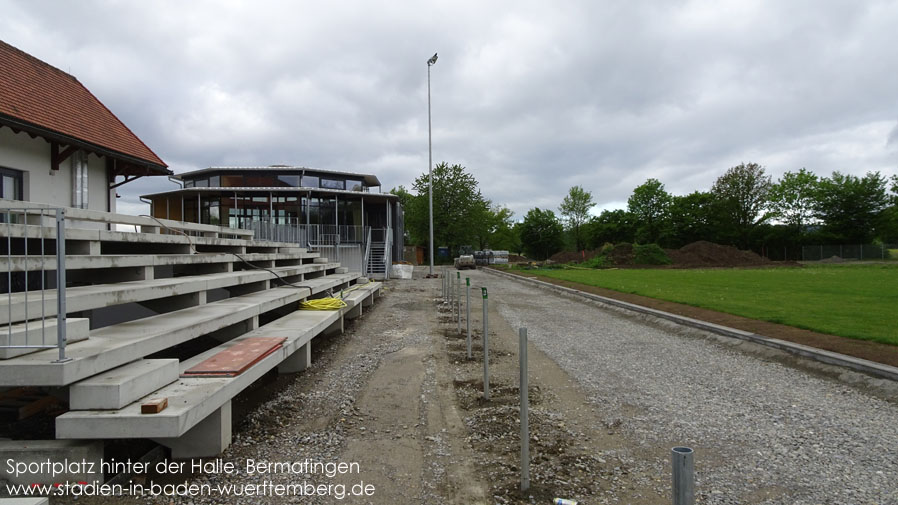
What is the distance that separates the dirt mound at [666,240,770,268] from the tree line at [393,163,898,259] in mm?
14059

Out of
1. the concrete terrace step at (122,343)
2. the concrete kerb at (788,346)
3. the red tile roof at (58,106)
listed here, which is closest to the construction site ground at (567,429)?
the concrete kerb at (788,346)

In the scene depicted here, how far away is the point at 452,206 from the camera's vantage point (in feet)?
174

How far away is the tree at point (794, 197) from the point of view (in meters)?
64.5

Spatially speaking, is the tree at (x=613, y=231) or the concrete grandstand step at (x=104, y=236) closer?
the concrete grandstand step at (x=104, y=236)

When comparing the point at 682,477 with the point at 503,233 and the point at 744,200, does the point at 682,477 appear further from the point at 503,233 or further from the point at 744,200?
the point at 503,233

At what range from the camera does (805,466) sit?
4.01 metres

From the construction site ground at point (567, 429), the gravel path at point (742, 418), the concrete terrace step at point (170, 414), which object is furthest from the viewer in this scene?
the gravel path at point (742, 418)

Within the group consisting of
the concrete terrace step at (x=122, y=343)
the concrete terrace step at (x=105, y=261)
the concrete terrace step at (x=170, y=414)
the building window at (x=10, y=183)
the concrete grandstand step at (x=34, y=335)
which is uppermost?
the building window at (x=10, y=183)

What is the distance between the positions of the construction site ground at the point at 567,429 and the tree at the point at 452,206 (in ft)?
143

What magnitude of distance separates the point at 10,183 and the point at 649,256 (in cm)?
4678

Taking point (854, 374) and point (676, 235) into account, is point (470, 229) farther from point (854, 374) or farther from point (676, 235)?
point (854, 374)

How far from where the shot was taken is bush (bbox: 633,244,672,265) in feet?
153

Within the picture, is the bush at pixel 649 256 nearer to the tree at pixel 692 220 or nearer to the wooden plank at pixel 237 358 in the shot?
the tree at pixel 692 220

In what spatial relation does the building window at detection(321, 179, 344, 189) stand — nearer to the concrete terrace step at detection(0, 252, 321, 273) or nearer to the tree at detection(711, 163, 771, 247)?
the concrete terrace step at detection(0, 252, 321, 273)
